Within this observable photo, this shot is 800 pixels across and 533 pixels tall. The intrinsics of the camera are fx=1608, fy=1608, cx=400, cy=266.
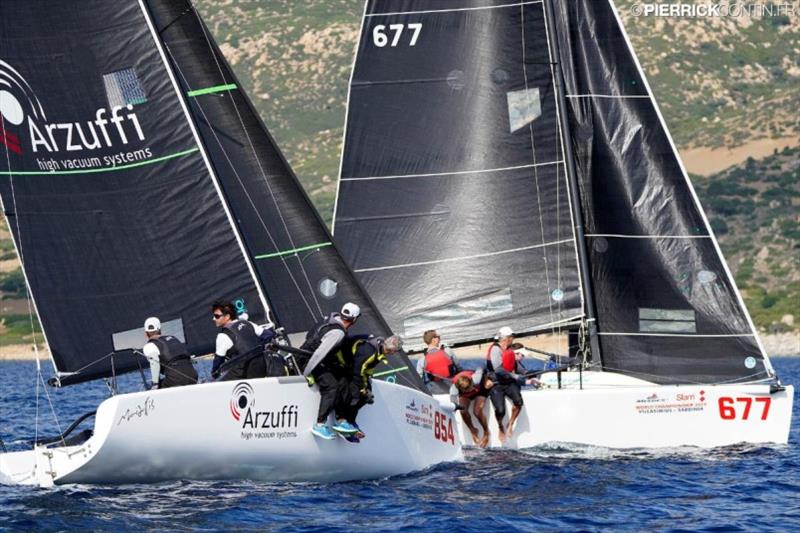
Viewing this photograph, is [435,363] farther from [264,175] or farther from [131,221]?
[131,221]

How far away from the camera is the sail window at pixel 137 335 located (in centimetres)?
1670

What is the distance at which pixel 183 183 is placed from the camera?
1712 cm

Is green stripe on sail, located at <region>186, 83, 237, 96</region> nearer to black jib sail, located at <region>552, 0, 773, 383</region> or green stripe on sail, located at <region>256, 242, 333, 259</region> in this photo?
green stripe on sail, located at <region>256, 242, 333, 259</region>

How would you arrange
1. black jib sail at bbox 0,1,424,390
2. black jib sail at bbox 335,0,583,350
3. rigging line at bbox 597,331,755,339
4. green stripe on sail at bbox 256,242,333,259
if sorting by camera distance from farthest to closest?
1. black jib sail at bbox 335,0,583,350
2. rigging line at bbox 597,331,755,339
3. green stripe on sail at bbox 256,242,333,259
4. black jib sail at bbox 0,1,424,390

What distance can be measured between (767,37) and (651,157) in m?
124

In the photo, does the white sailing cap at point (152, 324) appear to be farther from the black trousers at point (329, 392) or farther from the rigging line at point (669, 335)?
the rigging line at point (669, 335)

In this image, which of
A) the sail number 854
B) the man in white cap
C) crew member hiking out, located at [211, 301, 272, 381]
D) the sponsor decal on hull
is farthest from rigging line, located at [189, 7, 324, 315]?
the sail number 854

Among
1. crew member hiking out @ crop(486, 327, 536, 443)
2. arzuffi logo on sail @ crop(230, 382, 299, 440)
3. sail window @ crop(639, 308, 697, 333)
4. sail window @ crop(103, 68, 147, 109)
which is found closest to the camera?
arzuffi logo on sail @ crop(230, 382, 299, 440)

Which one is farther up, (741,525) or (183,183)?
(183,183)

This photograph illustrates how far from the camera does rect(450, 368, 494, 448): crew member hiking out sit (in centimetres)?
2103

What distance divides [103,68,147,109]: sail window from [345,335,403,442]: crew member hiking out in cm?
354

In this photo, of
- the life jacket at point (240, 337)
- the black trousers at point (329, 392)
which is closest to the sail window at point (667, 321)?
the black trousers at point (329, 392)

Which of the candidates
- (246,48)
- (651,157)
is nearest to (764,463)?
(651,157)

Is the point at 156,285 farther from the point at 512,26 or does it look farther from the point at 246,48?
the point at 246,48
